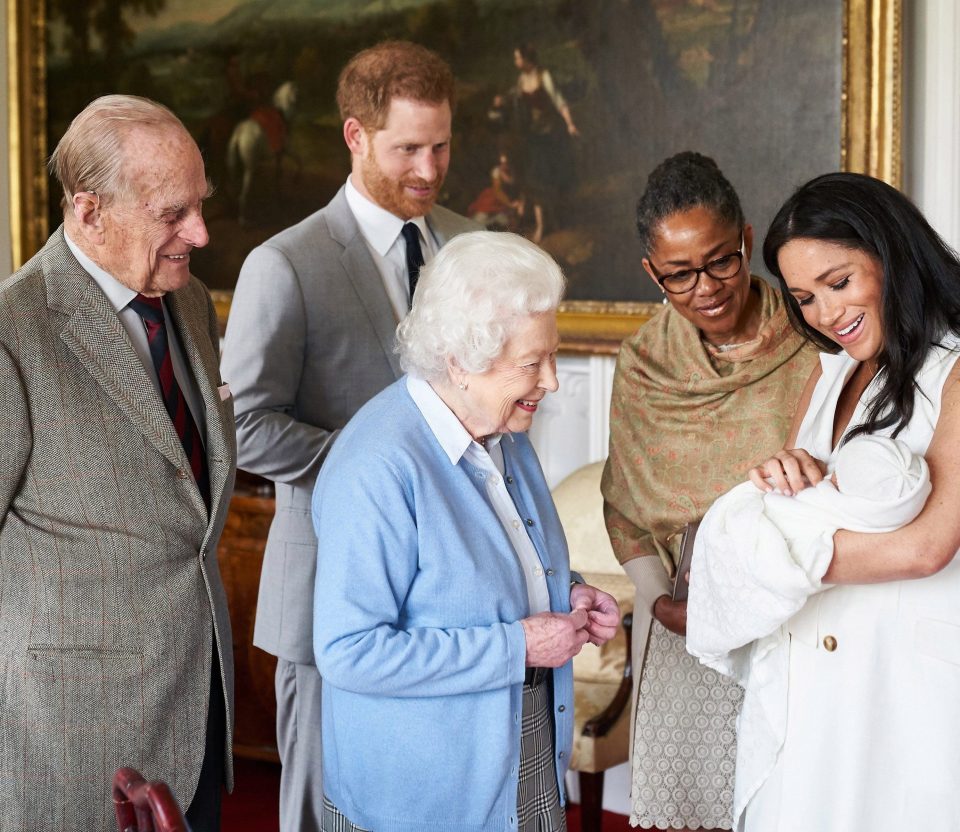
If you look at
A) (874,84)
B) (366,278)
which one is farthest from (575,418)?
(366,278)

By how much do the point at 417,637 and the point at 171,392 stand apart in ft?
2.45

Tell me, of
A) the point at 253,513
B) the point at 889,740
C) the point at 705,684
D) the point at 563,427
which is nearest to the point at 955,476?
the point at 889,740

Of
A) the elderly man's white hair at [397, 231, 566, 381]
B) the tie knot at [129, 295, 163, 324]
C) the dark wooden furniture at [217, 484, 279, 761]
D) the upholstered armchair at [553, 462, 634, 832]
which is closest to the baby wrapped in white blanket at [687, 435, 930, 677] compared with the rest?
the elderly man's white hair at [397, 231, 566, 381]

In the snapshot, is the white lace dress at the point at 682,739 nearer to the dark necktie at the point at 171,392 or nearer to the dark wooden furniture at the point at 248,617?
the dark necktie at the point at 171,392

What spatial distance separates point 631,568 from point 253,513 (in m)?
2.41

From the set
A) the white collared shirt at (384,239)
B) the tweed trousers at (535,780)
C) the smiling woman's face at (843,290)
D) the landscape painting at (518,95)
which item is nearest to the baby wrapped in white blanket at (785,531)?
the smiling woman's face at (843,290)

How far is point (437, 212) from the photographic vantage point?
3.73 meters

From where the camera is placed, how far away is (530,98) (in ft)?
15.7

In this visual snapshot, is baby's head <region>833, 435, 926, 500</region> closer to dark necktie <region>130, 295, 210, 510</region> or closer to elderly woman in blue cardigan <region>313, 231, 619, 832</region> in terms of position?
elderly woman in blue cardigan <region>313, 231, 619, 832</region>

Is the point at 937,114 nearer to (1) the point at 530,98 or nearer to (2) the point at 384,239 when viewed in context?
(1) the point at 530,98

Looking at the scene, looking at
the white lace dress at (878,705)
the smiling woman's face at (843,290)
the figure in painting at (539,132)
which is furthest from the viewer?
the figure in painting at (539,132)

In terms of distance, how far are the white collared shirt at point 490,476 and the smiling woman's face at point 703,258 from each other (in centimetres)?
79

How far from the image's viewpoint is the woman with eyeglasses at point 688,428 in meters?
2.88

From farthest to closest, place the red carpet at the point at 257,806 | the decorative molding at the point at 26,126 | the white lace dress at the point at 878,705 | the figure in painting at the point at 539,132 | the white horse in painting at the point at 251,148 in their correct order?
the decorative molding at the point at 26,126, the white horse in painting at the point at 251,148, the figure in painting at the point at 539,132, the red carpet at the point at 257,806, the white lace dress at the point at 878,705
